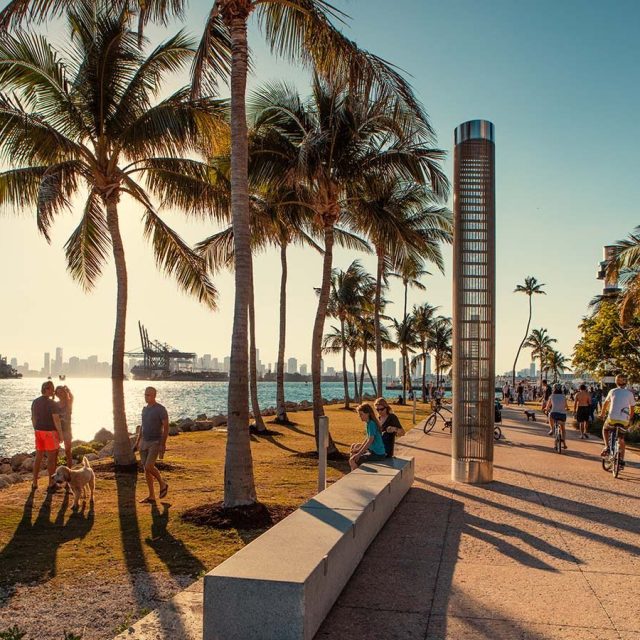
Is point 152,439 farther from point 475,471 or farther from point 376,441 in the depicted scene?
point 475,471

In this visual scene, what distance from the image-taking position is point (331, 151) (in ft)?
49.4

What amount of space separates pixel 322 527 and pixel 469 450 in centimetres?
602

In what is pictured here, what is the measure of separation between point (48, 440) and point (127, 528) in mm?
3351

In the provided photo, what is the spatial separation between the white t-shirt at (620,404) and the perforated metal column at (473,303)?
253cm

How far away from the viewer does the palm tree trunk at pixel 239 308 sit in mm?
8789

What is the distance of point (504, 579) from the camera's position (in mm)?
5871

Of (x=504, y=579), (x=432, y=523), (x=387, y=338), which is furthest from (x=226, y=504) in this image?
(x=387, y=338)

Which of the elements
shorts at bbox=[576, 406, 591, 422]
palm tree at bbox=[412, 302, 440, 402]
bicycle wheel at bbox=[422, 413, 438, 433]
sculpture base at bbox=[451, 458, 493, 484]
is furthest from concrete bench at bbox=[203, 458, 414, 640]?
palm tree at bbox=[412, 302, 440, 402]

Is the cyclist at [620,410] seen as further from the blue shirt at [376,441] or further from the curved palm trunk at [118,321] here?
the curved palm trunk at [118,321]

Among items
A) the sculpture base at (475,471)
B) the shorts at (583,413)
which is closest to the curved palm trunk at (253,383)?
the shorts at (583,413)

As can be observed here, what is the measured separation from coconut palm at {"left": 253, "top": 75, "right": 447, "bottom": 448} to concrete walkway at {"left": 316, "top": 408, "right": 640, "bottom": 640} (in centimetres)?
594

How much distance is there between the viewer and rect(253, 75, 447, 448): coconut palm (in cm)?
1489

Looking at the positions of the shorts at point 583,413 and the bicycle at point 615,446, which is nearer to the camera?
the bicycle at point 615,446

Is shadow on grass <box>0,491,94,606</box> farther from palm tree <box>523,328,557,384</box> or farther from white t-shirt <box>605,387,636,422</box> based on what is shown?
palm tree <box>523,328,557,384</box>
